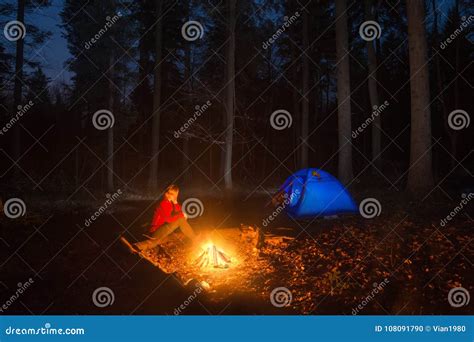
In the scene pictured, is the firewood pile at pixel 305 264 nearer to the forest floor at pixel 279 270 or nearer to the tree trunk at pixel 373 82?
the forest floor at pixel 279 270

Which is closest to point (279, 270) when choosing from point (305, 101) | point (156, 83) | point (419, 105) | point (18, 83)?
point (419, 105)

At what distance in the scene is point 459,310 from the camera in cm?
429

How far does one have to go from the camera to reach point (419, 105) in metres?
10.4

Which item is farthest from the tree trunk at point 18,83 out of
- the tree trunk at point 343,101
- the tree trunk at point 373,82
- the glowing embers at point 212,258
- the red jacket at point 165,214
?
the tree trunk at point 373,82

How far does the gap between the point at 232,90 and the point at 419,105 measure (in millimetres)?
7559

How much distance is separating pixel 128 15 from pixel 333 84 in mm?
16393

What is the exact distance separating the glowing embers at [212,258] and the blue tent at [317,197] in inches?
136

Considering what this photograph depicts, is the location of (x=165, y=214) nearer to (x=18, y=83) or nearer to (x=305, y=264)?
(x=305, y=264)

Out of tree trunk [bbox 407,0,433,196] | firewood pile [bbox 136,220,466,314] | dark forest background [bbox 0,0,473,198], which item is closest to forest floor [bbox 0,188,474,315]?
firewood pile [bbox 136,220,466,314]

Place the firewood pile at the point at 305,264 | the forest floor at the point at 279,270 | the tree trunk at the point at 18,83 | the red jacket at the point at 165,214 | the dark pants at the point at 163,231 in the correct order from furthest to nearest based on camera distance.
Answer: the tree trunk at the point at 18,83
the red jacket at the point at 165,214
the dark pants at the point at 163,231
the firewood pile at the point at 305,264
the forest floor at the point at 279,270

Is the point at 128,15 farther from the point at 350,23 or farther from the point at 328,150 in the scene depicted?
the point at 328,150

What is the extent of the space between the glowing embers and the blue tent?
11.3 ft

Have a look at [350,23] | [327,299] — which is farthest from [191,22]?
[327,299]

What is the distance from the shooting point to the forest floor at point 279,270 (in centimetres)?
465
